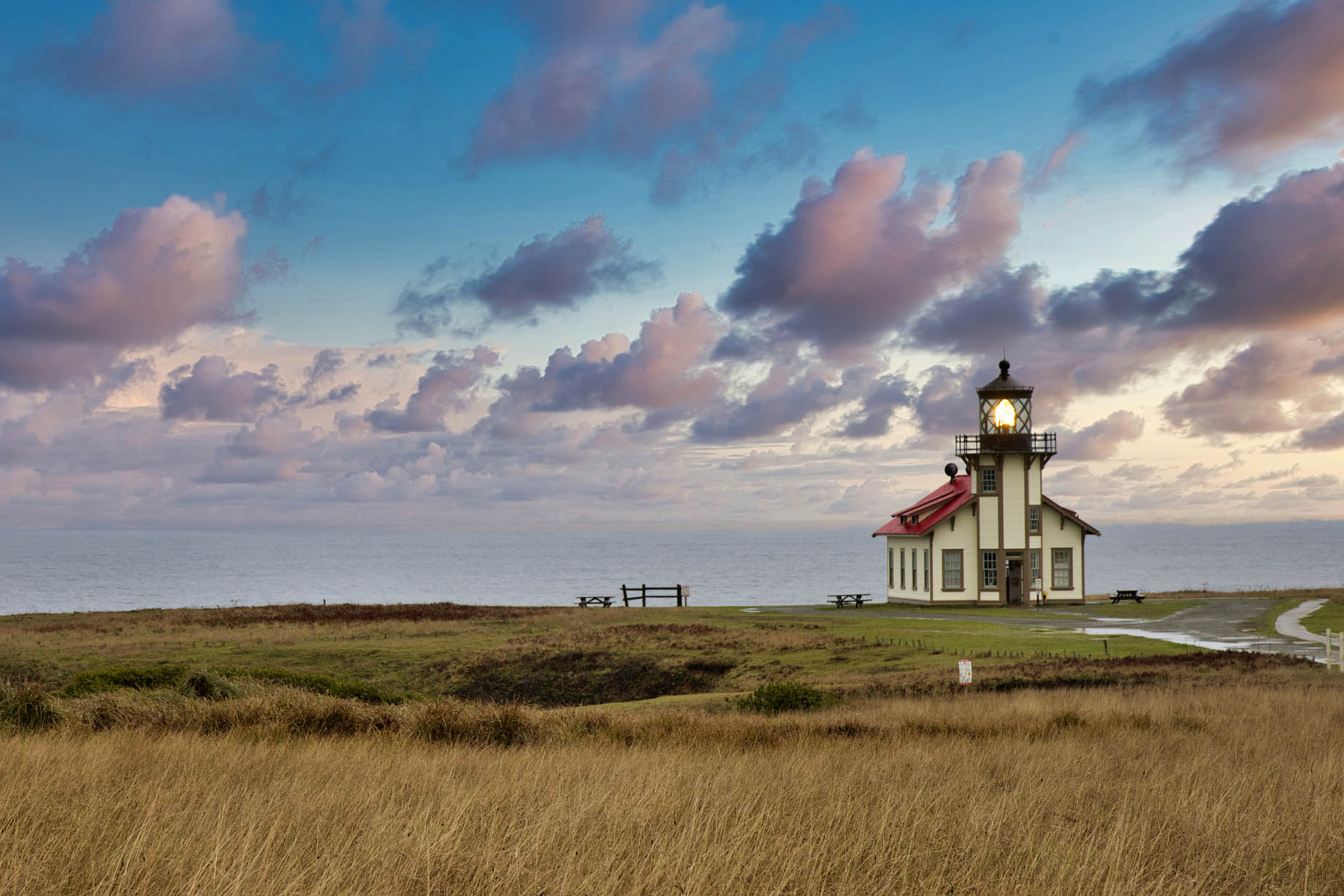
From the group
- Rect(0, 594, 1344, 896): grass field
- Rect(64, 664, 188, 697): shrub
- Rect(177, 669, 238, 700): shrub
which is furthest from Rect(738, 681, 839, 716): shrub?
Rect(64, 664, 188, 697): shrub

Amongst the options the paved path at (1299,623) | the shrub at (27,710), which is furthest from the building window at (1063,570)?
the shrub at (27,710)

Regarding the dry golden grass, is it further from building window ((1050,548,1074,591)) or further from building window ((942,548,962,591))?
building window ((1050,548,1074,591))

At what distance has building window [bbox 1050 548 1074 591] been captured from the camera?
5628cm

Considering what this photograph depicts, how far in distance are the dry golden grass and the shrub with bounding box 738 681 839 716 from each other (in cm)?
674

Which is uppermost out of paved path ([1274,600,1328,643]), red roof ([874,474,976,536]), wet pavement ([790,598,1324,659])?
red roof ([874,474,976,536])

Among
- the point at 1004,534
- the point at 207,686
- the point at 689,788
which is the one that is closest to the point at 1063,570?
A: the point at 1004,534

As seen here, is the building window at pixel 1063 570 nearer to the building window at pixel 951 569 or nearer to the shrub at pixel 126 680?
the building window at pixel 951 569

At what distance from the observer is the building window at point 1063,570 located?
56.3 metres

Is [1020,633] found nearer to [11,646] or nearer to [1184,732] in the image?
[1184,732]

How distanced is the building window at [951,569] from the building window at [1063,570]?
5.18 metres

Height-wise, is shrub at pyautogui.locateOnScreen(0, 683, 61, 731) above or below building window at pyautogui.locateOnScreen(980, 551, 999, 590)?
below

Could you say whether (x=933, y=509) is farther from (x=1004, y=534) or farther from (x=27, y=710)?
→ (x=27, y=710)

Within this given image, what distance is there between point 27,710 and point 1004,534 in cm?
4934

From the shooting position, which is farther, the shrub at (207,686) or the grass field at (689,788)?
the shrub at (207,686)
